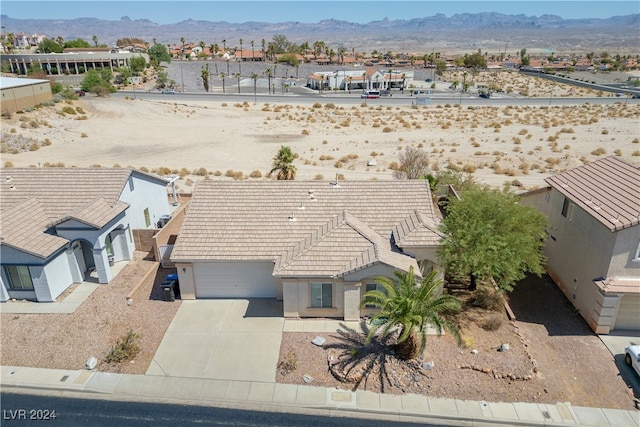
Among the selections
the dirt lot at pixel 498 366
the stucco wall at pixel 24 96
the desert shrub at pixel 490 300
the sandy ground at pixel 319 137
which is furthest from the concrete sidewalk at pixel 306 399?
the stucco wall at pixel 24 96

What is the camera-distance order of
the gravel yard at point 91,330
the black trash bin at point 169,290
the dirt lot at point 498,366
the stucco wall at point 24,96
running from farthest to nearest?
the stucco wall at point 24,96 → the black trash bin at point 169,290 → the gravel yard at point 91,330 → the dirt lot at point 498,366

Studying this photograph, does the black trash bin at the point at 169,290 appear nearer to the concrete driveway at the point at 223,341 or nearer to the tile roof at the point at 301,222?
the concrete driveway at the point at 223,341

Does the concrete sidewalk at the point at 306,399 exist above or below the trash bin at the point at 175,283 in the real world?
below

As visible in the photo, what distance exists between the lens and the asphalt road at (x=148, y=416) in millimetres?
15141

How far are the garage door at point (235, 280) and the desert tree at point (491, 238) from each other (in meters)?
7.99

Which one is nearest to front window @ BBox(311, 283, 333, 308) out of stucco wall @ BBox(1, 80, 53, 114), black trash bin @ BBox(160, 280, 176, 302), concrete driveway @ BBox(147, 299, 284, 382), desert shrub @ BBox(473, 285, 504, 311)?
concrete driveway @ BBox(147, 299, 284, 382)

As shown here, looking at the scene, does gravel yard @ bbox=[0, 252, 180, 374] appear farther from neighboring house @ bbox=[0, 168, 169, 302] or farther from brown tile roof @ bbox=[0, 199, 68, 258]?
brown tile roof @ bbox=[0, 199, 68, 258]

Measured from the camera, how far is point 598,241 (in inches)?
761

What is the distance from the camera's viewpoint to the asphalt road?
596 inches

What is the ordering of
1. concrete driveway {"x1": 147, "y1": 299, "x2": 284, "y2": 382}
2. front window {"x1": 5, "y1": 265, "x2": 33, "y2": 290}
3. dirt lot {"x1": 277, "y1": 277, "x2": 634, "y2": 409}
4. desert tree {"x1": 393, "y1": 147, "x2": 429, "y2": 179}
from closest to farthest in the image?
dirt lot {"x1": 277, "y1": 277, "x2": 634, "y2": 409} → concrete driveway {"x1": 147, "y1": 299, "x2": 284, "y2": 382} → front window {"x1": 5, "y1": 265, "x2": 33, "y2": 290} → desert tree {"x1": 393, "y1": 147, "x2": 429, "y2": 179}

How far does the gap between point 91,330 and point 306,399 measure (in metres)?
10.1

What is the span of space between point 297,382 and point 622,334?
13.5m

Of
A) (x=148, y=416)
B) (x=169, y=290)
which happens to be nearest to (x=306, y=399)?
(x=148, y=416)

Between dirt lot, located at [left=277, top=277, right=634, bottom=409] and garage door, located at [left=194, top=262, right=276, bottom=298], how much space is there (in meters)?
3.32
